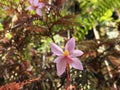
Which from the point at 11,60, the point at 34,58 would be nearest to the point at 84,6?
the point at 34,58

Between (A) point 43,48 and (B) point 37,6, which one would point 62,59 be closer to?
(B) point 37,6

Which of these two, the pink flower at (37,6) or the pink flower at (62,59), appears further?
the pink flower at (37,6)

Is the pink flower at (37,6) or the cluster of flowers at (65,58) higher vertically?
the pink flower at (37,6)

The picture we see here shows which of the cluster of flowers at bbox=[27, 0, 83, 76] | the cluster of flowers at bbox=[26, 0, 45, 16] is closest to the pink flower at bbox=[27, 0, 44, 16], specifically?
the cluster of flowers at bbox=[26, 0, 45, 16]

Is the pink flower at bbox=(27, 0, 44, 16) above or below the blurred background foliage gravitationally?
above

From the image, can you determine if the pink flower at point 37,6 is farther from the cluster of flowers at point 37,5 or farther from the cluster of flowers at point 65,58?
the cluster of flowers at point 65,58

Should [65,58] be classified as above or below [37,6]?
below

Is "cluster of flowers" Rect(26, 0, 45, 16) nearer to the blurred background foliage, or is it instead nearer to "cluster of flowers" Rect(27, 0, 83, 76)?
the blurred background foliage

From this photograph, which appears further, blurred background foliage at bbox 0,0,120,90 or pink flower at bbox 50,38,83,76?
blurred background foliage at bbox 0,0,120,90

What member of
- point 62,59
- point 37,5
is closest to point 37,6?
point 37,5

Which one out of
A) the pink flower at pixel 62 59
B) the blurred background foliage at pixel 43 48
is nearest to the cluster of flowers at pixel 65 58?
the pink flower at pixel 62 59

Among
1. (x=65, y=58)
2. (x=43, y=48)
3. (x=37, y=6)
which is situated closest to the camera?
(x=65, y=58)
